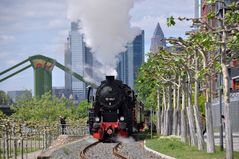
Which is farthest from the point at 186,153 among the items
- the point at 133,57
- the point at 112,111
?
the point at 133,57

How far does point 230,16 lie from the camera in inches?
749

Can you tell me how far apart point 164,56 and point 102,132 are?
7124 millimetres

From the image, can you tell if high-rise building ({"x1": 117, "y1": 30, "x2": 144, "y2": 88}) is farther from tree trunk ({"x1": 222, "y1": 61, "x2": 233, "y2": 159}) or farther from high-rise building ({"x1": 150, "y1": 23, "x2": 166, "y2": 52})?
tree trunk ({"x1": 222, "y1": 61, "x2": 233, "y2": 159})

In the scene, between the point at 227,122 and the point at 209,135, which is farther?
the point at 209,135

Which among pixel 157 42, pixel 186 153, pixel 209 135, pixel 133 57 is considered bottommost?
pixel 186 153

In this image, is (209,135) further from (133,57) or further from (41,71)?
(41,71)

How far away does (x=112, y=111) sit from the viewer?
1563 inches

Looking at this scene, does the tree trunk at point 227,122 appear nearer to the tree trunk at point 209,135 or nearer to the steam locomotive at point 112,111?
the tree trunk at point 209,135

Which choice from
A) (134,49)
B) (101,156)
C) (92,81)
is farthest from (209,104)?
(134,49)

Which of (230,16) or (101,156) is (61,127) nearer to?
Answer: (101,156)

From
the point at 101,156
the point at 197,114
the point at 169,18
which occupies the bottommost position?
the point at 101,156

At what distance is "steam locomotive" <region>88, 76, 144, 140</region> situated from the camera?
128 feet

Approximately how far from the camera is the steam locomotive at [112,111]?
128ft

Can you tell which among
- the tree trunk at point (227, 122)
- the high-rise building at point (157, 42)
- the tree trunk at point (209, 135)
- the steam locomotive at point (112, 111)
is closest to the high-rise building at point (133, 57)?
the high-rise building at point (157, 42)
